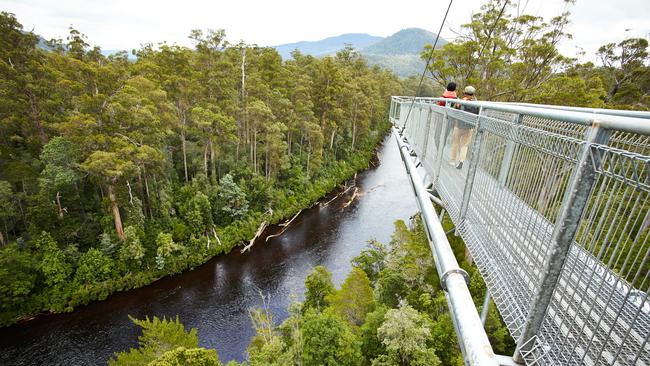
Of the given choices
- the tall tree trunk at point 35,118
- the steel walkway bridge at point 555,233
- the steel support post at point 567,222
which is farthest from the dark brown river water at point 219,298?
the steel support post at point 567,222

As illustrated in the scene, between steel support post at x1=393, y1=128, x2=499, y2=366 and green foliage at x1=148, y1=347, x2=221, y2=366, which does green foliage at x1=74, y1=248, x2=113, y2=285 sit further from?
A: steel support post at x1=393, y1=128, x2=499, y2=366

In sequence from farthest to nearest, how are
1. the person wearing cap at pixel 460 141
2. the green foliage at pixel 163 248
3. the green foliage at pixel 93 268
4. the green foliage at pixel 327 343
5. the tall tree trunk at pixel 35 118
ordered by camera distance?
1. the tall tree trunk at pixel 35 118
2. the green foliage at pixel 163 248
3. the green foliage at pixel 93 268
4. the green foliage at pixel 327 343
5. the person wearing cap at pixel 460 141

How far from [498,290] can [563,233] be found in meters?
0.87

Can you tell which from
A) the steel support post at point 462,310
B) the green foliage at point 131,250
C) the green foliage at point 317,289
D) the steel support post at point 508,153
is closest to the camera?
the steel support post at point 462,310

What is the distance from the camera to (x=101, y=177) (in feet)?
45.4

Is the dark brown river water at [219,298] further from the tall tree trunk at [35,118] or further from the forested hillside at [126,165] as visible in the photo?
the tall tree trunk at [35,118]

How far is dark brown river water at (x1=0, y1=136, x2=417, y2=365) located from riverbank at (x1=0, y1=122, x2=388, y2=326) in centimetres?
30

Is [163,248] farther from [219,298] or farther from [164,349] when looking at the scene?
[164,349]

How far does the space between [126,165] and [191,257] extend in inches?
221

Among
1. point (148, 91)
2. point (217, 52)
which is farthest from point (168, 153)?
point (217, 52)

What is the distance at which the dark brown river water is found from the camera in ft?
37.9

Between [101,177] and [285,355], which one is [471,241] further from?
[101,177]

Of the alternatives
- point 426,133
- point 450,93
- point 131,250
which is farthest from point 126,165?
point 450,93

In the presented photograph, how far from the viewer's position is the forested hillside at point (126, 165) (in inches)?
517
